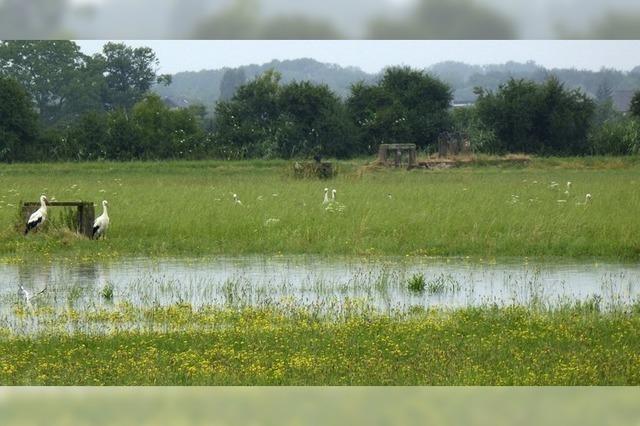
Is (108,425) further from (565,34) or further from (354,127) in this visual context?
(354,127)

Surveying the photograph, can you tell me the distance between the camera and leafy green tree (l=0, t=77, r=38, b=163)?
29.7ft

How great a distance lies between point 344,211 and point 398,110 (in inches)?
172

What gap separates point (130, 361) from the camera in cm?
675

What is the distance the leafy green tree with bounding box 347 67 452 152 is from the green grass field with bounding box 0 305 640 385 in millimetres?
2303

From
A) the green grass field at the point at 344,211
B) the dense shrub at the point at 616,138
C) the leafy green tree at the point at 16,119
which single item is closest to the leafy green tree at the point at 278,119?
the green grass field at the point at 344,211

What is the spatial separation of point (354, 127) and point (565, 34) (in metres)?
7.38

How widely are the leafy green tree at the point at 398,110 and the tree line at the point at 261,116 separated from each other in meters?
0.01

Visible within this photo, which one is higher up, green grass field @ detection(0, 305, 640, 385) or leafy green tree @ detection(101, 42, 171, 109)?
leafy green tree @ detection(101, 42, 171, 109)

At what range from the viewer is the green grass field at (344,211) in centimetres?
1139

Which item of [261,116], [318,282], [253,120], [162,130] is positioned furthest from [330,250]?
[162,130]

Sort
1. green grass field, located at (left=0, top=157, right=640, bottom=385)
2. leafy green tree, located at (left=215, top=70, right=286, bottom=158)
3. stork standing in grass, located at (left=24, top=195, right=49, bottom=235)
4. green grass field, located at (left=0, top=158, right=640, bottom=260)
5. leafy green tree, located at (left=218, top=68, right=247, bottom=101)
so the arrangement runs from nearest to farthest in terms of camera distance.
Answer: green grass field, located at (left=0, top=157, right=640, bottom=385), leafy green tree, located at (left=218, top=68, right=247, bottom=101), leafy green tree, located at (left=215, top=70, right=286, bottom=158), green grass field, located at (left=0, top=158, right=640, bottom=260), stork standing in grass, located at (left=24, top=195, right=49, bottom=235)

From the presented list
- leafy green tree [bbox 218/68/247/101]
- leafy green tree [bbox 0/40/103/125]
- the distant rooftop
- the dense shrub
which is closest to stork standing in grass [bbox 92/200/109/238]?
leafy green tree [bbox 0/40/103/125]

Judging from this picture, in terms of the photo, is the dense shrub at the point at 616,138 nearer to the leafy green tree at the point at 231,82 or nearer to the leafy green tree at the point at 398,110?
the leafy green tree at the point at 398,110

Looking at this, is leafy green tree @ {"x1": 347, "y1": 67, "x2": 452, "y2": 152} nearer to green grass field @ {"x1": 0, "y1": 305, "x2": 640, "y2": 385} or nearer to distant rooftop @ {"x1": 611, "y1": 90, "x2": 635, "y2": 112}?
distant rooftop @ {"x1": 611, "y1": 90, "x2": 635, "y2": 112}
